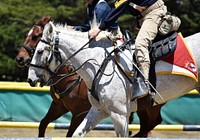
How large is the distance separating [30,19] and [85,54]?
634 inches

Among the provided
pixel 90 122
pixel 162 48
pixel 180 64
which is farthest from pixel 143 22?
pixel 90 122

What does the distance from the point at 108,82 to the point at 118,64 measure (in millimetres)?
282

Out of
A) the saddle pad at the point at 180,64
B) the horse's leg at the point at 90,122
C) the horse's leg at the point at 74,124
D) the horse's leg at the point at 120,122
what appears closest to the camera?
the horse's leg at the point at 120,122

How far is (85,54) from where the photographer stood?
6824mm

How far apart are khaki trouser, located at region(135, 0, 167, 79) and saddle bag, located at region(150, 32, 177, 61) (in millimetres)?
133


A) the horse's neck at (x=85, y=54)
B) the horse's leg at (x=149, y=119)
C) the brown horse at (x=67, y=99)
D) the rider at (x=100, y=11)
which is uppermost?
the rider at (x=100, y=11)

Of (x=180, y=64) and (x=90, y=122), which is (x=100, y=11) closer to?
(x=180, y=64)

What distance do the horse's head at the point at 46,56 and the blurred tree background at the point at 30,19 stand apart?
15024 millimetres

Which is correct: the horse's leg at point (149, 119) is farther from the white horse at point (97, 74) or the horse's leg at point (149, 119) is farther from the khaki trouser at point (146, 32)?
the khaki trouser at point (146, 32)

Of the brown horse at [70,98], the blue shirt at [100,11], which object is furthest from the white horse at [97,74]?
the brown horse at [70,98]

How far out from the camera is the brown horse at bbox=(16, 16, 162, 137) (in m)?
7.97

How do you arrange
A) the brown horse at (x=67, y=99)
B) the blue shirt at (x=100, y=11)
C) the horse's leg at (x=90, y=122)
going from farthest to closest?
1. the brown horse at (x=67, y=99)
2. the blue shirt at (x=100, y=11)
3. the horse's leg at (x=90, y=122)

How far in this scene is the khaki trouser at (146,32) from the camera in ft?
21.8

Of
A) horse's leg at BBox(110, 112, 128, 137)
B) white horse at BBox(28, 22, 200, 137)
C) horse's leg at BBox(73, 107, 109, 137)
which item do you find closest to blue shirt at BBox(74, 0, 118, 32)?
white horse at BBox(28, 22, 200, 137)
